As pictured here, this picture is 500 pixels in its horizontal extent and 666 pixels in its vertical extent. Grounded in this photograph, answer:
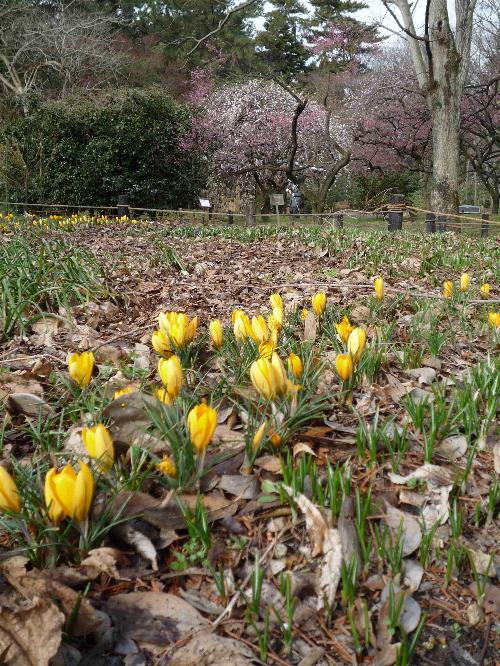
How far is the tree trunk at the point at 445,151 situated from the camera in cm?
1129

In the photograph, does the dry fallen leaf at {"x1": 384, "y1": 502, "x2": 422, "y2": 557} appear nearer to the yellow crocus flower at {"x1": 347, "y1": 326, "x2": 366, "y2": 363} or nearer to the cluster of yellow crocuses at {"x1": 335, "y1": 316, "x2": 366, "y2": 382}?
the cluster of yellow crocuses at {"x1": 335, "y1": 316, "x2": 366, "y2": 382}

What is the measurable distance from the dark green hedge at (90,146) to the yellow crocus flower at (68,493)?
48.5 ft

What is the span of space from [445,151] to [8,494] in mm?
11961

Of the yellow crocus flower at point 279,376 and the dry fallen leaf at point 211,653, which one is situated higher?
the yellow crocus flower at point 279,376

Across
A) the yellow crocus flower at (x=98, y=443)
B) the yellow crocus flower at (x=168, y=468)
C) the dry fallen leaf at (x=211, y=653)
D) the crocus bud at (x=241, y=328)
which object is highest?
the crocus bud at (x=241, y=328)

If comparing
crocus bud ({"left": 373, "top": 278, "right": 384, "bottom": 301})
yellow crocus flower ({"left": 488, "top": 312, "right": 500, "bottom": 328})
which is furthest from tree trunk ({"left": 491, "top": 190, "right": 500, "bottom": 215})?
yellow crocus flower ({"left": 488, "top": 312, "right": 500, "bottom": 328})

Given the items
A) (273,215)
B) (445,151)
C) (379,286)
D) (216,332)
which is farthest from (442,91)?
(216,332)

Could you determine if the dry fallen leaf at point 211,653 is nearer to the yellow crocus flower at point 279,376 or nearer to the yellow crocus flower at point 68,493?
the yellow crocus flower at point 68,493

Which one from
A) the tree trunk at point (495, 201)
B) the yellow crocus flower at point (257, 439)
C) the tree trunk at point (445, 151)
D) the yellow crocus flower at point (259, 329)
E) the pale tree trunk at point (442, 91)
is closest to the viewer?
the yellow crocus flower at point (257, 439)

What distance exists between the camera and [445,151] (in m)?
11.4

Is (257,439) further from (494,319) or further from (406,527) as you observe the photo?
(494,319)

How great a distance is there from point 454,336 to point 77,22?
22.3 metres

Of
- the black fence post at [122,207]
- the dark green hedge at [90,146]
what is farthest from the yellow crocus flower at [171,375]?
the dark green hedge at [90,146]

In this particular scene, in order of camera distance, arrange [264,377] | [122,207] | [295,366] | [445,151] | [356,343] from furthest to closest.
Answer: [445,151] → [122,207] → [356,343] → [295,366] → [264,377]
